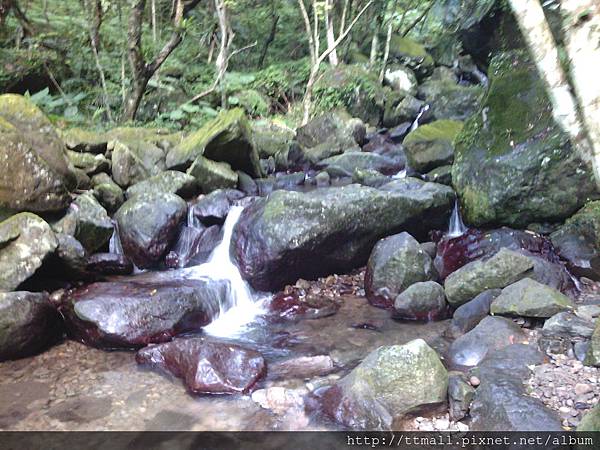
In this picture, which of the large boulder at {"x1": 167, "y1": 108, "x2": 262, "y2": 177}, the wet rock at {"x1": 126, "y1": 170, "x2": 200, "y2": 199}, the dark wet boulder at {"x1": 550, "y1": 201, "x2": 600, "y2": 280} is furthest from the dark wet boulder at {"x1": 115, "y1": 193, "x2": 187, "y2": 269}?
the dark wet boulder at {"x1": 550, "y1": 201, "x2": 600, "y2": 280}

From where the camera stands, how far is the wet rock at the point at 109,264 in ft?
22.0

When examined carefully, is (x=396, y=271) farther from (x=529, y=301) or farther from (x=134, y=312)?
(x=134, y=312)

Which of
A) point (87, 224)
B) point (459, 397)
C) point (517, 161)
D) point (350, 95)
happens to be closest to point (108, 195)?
point (87, 224)

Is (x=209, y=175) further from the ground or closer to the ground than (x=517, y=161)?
further from the ground

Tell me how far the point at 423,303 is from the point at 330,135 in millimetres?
8172

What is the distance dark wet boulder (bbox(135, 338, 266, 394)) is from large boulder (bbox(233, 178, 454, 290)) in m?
2.00

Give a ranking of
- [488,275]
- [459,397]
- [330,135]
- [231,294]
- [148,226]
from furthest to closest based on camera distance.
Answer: [330,135], [148,226], [231,294], [488,275], [459,397]

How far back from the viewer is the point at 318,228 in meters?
6.63

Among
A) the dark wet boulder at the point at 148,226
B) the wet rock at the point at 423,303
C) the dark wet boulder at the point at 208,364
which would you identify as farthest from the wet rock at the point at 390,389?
the dark wet boulder at the point at 148,226

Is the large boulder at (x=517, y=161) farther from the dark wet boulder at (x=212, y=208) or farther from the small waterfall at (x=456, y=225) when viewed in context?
the dark wet boulder at (x=212, y=208)

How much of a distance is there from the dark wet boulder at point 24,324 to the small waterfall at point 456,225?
18.2 feet

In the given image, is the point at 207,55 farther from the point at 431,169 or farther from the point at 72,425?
the point at 72,425

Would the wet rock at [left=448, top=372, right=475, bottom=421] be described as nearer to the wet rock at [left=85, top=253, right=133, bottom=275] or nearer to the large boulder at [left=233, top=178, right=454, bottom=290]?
the large boulder at [left=233, top=178, right=454, bottom=290]

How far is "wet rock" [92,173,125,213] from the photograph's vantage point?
8039 mm
